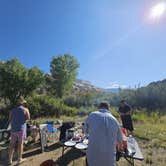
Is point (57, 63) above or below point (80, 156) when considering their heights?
above

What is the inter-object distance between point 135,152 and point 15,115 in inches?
100

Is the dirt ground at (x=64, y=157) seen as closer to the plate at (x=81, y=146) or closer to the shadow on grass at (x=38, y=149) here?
the shadow on grass at (x=38, y=149)

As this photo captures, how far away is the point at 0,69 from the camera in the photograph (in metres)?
14.7

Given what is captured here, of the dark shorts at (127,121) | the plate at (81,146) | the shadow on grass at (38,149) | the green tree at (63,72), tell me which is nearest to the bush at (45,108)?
the shadow on grass at (38,149)

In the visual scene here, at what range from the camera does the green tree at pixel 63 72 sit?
26.3m

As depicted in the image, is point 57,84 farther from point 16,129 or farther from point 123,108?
point 16,129

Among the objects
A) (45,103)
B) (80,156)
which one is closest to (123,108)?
(80,156)

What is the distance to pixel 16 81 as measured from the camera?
14.4 m

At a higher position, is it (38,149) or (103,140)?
(103,140)

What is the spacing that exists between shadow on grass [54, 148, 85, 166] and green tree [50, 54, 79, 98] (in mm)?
20178

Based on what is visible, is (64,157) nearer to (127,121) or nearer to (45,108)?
(127,121)

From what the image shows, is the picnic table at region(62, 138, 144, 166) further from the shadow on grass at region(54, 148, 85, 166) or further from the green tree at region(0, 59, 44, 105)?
the green tree at region(0, 59, 44, 105)

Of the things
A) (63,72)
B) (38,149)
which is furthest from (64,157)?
(63,72)

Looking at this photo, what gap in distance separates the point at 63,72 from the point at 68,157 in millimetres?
21880
